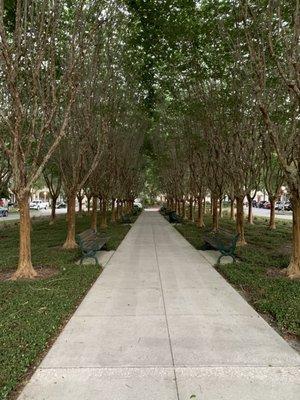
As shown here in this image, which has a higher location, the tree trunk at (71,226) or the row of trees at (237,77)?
the row of trees at (237,77)

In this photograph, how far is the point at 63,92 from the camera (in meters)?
11.9

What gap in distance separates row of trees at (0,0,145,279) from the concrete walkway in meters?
3.78

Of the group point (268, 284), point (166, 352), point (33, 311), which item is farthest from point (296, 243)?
point (33, 311)

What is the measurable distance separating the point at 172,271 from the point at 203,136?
11051 millimetres

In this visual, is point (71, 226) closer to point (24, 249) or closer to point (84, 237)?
point (84, 237)

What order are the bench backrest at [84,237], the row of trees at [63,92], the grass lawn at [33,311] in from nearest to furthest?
the grass lawn at [33,311] < the row of trees at [63,92] < the bench backrest at [84,237]

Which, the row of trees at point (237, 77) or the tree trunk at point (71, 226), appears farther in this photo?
the tree trunk at point (71, 226)

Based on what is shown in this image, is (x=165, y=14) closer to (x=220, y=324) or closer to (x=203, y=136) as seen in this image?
(x=220, y=324)

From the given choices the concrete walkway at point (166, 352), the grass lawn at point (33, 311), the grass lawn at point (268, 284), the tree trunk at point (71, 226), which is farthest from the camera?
the tree trunk at point (71, 226)

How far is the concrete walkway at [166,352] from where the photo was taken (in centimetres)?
423

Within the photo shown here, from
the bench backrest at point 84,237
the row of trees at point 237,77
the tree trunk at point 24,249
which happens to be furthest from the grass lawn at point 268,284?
the tree trunk at point 24,249

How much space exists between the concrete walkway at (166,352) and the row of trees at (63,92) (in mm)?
3779

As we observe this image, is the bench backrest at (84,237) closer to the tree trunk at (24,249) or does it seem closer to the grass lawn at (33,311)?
the grass lawn at (33,311)

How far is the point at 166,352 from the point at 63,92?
8.69 meters
